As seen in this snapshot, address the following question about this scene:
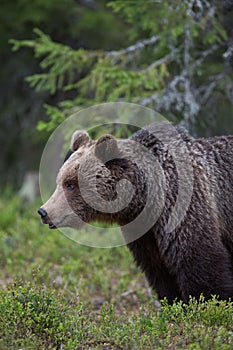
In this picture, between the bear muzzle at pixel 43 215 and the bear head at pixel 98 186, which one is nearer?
the bear muzzle at pixel 43 215

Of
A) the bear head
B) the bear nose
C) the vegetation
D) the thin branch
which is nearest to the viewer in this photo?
the bear nose

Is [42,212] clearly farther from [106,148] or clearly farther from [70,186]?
[106,148]

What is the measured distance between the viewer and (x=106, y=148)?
5363mm

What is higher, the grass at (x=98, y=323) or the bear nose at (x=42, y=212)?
the bear nose at (x=42, y=212)

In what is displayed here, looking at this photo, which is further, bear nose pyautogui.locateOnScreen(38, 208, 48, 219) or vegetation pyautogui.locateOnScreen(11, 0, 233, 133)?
vegetation pyautogui.locateOnScreen(11, 0, 233, 133)

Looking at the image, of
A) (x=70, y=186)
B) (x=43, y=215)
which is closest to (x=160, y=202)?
(x=70, y=186)

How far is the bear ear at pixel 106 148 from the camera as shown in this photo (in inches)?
210

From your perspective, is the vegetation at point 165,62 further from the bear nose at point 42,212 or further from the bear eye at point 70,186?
the bear nose at point 42,212

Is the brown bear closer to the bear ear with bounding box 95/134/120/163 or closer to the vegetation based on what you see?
the bear ear with bounding box 95/134/120/163

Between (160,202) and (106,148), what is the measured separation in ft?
2.33

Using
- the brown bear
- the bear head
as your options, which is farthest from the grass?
the bear head

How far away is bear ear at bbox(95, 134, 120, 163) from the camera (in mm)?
5332

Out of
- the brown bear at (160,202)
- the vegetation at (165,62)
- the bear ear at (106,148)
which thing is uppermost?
the vegetation at (165,62)

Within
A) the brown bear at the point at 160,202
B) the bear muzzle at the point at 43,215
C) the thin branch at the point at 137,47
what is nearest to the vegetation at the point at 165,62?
the thin branch at the point at 137,47
